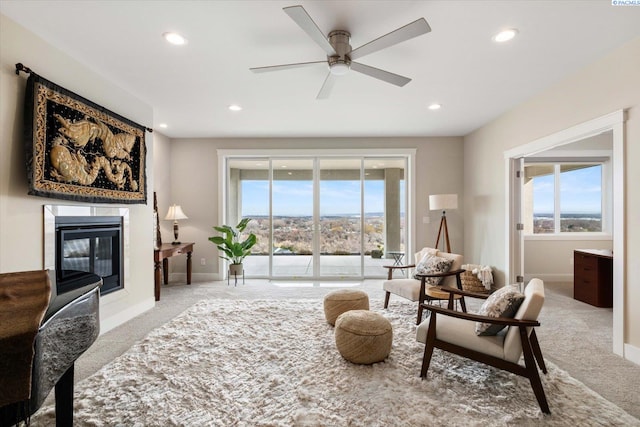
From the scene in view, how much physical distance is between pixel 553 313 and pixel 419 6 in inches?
147

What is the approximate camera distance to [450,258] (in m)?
3.54

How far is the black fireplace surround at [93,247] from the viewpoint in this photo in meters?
2.65

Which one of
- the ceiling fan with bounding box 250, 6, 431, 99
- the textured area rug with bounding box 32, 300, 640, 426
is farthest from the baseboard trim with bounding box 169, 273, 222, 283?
the ceiling fan with bounding box 250, 6, 431, 99

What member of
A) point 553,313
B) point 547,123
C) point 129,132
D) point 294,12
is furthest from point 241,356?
point 547,123

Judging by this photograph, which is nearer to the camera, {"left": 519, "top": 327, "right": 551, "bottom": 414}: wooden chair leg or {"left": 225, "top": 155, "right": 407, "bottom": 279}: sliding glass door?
{"left": 519, "top": 327, "right": 551, "bottom": 414}: wooden chair leg

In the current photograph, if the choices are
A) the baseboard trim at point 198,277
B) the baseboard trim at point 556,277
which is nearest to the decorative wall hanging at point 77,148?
the baseboard trim at point 198,277

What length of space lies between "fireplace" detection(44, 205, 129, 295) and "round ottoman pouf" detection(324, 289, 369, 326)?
6.95 ft

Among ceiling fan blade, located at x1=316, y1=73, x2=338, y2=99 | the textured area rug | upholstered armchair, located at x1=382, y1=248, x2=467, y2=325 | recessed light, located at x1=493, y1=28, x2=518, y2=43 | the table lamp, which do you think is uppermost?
recessed light, located at x1=493, y1=28, x2=518, y2=43

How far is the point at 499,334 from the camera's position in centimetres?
213

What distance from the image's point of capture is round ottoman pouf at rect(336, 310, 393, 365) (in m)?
2.30

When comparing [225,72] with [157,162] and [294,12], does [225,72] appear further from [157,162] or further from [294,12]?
[157,162]

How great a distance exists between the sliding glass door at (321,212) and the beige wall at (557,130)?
4.05 ft

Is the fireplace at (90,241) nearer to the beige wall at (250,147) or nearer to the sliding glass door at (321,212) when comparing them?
the beige wall at (250,147)

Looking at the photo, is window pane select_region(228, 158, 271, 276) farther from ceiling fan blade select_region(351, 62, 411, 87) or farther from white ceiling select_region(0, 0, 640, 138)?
ceiling fan blade select_region(351, 62, 411, 87)
